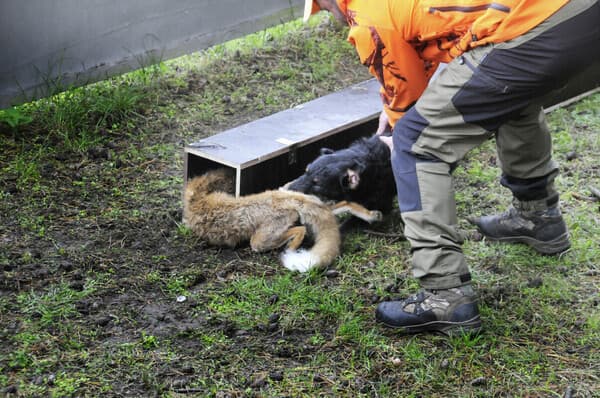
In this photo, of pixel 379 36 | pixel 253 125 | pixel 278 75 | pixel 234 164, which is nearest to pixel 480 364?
pixel 379 36

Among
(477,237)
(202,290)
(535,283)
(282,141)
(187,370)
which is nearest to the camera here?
(187,370)

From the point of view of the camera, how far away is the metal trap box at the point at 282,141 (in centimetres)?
590

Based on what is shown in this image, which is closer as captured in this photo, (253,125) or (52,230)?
(52,230)

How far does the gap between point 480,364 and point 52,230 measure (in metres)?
3.08

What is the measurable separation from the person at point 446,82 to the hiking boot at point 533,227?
1156 millimetres

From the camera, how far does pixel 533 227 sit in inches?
222

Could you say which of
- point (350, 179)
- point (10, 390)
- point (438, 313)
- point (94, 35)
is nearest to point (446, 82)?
point (438, 313)

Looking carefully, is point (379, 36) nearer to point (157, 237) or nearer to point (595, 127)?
point (157, 237)

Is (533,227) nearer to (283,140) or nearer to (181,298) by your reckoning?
(283,140)

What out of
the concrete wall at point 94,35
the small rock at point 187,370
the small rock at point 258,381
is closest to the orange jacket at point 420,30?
the small rock at point 258,381

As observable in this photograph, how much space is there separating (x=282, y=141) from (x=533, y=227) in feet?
6.20

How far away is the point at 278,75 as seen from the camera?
8.55 m

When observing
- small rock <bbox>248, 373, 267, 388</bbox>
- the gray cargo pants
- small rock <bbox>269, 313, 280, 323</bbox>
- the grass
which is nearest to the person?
the gray cargo pants

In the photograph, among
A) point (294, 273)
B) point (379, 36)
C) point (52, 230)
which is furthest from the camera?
point (52, 230)
